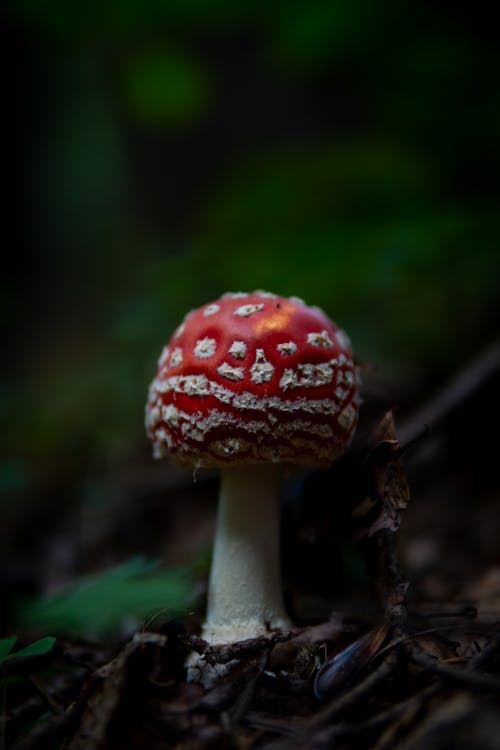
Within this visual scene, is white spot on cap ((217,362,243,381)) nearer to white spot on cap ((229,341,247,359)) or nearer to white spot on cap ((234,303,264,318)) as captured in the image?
white spot on cap ((229,341,247,359))

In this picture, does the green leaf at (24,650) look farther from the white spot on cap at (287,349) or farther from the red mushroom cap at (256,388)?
the white spot on cap at (287,349)

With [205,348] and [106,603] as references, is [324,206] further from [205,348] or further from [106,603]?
[106,603]

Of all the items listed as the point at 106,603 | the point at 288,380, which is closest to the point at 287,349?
the point at 288,380

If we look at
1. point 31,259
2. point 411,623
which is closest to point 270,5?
point 411,623

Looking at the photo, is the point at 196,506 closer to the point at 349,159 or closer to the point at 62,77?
the point at 349,159

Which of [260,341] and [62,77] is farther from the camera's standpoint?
[62,77]

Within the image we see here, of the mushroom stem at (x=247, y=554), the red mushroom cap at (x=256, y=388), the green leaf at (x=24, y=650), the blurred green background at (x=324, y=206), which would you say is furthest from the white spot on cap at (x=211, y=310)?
the blurred green background at (x=324, y=206)

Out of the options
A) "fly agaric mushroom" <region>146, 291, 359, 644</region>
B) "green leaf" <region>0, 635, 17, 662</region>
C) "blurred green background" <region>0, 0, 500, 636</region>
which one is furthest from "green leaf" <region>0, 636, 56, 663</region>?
"blurred green background" <region>0, 0, 500, 636</region>
